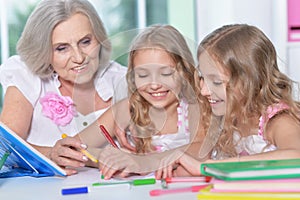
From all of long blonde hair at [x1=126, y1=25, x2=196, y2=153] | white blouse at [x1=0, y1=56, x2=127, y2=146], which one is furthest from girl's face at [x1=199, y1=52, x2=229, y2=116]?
white blouse at [x1=0, y1=56, x2=127, y2=146]

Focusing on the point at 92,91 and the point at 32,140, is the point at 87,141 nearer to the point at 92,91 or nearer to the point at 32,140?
the point at 92,91

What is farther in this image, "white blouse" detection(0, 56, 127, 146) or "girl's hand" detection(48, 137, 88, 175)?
"white blouse" detection(0, 56, 127, 146)

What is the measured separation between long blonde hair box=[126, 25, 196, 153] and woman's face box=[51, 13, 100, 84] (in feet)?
1.10

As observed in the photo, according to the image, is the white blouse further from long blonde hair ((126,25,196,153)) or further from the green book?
the green book

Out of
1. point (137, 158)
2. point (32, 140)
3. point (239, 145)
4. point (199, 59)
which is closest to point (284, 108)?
point (239, 145)

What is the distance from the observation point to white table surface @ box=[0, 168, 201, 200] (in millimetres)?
1101

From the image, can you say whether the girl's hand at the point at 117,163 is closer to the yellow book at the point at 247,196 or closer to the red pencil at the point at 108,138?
the red pencil at the point at 108,138

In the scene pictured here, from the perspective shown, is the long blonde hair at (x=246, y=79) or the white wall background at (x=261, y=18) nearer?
the long blonde hair at (x=246, y=79)

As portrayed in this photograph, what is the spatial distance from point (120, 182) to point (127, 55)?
0.27 meters

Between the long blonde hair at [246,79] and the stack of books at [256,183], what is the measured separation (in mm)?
486

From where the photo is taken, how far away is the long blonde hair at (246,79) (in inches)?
56.4

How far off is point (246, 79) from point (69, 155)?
46 cm

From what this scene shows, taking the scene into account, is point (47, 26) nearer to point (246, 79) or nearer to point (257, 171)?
point (246, 79)

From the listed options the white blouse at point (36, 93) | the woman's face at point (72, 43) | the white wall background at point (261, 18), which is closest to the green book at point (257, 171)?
the woman's face at point (72, 43)
